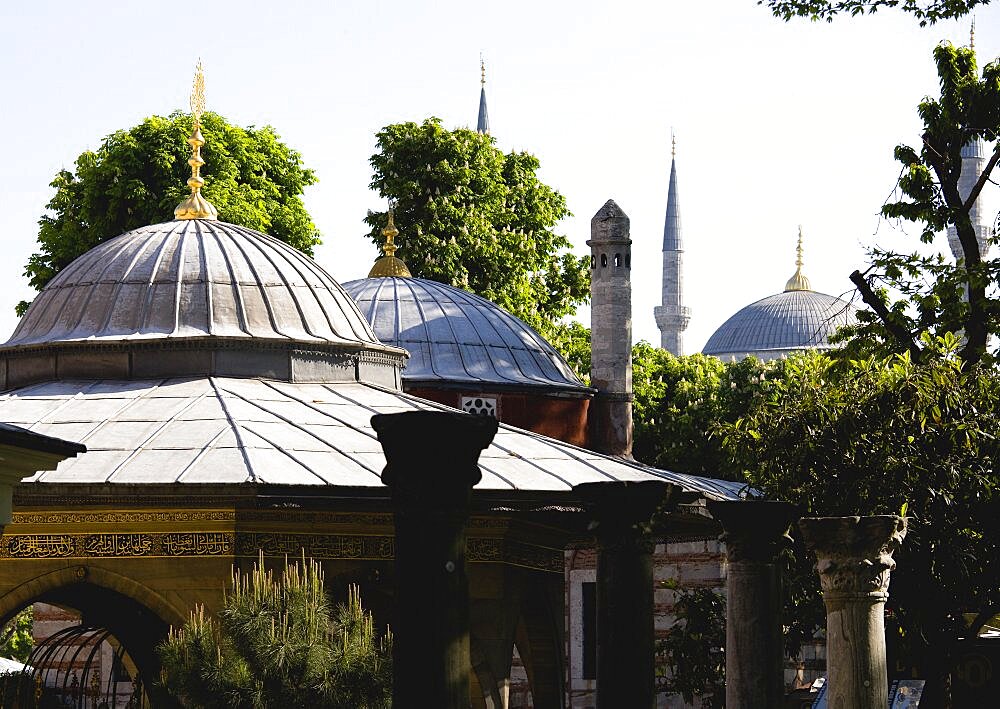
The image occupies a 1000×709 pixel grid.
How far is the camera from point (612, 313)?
33625mm

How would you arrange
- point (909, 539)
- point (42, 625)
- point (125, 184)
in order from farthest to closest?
point (125, 184) < point (42, 625) < point (909, 539)

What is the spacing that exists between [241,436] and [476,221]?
27.5 metres

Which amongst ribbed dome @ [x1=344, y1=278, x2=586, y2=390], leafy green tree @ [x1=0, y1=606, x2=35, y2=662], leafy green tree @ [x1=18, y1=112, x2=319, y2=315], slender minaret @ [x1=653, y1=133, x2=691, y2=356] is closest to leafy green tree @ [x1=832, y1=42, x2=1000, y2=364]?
ribbed dome @ [x1=344, y1=278, x2=586, y2=390]

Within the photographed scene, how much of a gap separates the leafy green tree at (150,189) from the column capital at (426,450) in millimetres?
27770

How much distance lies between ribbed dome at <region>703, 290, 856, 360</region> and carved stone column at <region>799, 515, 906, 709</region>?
6969cm

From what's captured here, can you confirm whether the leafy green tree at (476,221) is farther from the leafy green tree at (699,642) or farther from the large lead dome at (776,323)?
the large lead dome at (776,323)

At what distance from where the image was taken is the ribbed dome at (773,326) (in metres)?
84.3

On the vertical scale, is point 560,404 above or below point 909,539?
above

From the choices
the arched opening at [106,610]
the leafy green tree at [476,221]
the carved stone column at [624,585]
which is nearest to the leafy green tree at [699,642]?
the arched opening at [106,610]

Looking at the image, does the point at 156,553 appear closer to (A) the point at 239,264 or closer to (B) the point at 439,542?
(A) the point at 239,264

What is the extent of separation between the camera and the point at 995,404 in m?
18.2

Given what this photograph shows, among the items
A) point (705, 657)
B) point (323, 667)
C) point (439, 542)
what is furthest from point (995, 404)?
point (439, 542)

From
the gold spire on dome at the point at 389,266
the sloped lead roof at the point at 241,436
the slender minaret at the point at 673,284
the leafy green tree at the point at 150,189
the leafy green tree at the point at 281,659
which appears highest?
the slender minaret at the point at 673,284

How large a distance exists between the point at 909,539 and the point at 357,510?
5.98m
